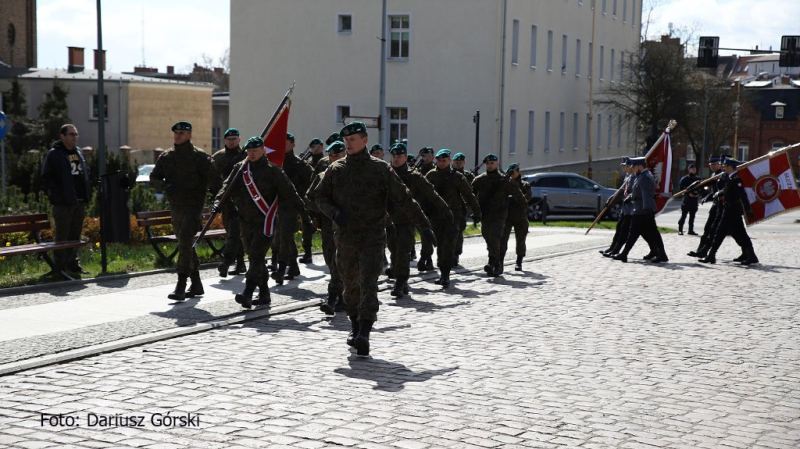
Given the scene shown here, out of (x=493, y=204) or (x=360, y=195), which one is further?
(x=493, y=204)

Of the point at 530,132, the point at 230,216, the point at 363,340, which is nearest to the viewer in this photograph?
the point at 363,340

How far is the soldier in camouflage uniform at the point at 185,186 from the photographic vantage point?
1166cm

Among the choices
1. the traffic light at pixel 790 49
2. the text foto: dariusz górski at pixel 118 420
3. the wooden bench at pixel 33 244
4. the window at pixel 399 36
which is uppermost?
the window at pixel 399 36

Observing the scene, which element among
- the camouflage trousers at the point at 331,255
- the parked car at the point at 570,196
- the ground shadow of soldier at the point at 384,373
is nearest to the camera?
the ground shadow of soldier at the point at 384,373

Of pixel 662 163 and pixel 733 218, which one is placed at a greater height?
pixel 662 163

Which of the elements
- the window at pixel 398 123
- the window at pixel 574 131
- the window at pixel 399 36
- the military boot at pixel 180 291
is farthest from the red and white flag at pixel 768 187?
the window at pixel 574 131

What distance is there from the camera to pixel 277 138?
12938 millimetres

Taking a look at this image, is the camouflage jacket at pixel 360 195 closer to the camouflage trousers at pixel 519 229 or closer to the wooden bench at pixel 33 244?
the wooden bench at pixel 33 244

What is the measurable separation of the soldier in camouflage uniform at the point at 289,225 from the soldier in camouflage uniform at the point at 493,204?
8.53 ft

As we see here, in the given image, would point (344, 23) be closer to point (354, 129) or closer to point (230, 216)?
point (230, 216)

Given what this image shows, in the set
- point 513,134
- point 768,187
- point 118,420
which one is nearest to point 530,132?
→ point 513,134

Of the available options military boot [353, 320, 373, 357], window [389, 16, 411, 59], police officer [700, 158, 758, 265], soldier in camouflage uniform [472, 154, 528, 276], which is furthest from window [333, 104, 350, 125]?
military boot [353, 320, 373, 357]

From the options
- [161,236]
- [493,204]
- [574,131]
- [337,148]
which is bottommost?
[161,236]

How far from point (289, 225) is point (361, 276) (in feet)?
14.3
